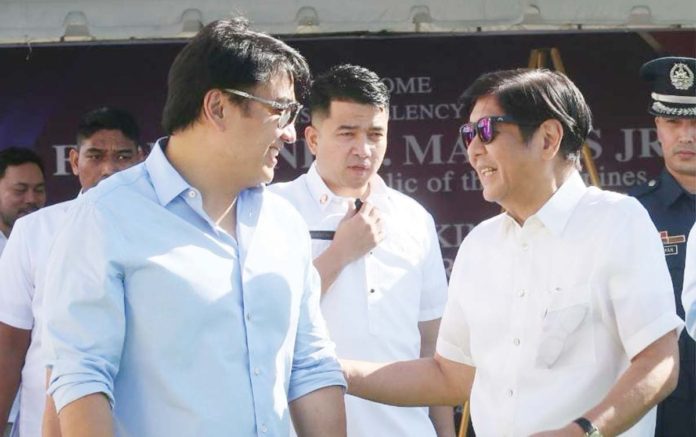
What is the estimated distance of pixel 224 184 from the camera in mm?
3016

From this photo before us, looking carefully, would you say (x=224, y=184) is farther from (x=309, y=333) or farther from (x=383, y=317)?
(x=383, y=317)

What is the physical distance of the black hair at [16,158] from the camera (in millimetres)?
5906

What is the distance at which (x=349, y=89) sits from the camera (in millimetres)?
4707

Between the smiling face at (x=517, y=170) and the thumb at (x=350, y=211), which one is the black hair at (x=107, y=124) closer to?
the thumb at (x=350, y=211)

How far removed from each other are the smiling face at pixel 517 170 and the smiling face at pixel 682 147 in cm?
144

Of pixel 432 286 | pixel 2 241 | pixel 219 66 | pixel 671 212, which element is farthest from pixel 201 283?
pixel 2 241

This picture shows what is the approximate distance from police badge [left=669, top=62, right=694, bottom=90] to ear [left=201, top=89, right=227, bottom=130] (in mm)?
2173

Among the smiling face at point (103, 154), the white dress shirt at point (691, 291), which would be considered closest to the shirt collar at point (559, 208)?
the white dress shirt at point (691, 291)

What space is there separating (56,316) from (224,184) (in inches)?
18.3

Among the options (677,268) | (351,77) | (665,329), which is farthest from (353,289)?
(665,329)

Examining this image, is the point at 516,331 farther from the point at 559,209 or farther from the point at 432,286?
the point at 432,286

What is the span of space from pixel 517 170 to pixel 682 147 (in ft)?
4.90

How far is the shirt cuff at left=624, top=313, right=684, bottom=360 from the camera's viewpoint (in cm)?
317

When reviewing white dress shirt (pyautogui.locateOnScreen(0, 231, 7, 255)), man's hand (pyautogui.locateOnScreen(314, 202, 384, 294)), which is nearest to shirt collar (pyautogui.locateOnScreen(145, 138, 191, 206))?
man's hand (pyautogui.locateOnScreen(314, 202, 384, 294))
